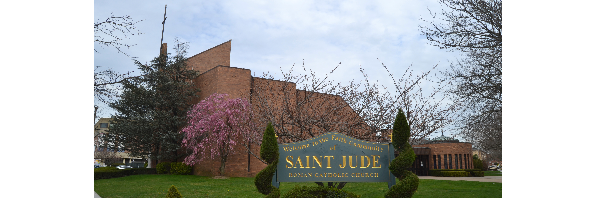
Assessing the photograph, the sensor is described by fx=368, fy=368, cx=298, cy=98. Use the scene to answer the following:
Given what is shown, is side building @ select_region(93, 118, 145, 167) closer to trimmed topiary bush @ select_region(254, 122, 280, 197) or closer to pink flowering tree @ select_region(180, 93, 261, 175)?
pink flowering tree @ select_region(180, 93, 261, 175)

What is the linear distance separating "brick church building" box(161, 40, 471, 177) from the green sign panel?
5.73ft

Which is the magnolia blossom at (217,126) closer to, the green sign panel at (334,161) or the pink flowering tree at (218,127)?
the pink flowering tree at (218,127)

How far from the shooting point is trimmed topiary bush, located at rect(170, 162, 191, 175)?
2467 centimetres

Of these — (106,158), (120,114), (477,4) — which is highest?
(477,4)

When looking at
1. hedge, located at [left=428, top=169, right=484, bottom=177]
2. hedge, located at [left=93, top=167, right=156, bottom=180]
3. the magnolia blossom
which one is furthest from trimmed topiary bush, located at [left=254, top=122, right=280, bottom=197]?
hedge, located at [left=428, top=169, right=484, bottom=177]

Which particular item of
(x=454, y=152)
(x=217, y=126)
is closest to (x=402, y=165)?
(x=217, y=126)

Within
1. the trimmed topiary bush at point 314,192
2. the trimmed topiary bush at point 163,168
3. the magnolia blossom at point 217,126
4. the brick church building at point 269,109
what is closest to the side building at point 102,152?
the trimmed topiary bush at point 163,168

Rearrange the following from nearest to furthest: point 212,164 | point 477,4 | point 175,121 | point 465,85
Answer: point 477,4, point 465,85, point 212,164, point 175,121

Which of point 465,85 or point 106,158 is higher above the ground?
→ point 465,85

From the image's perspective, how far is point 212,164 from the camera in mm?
23969
